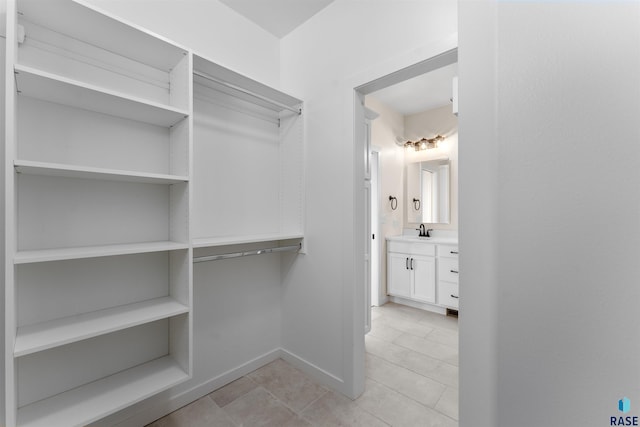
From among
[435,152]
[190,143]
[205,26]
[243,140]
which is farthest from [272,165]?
[435,152]

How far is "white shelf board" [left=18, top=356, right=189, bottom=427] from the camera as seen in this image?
109 cm

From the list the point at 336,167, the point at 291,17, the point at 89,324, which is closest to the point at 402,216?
the point at 336,167

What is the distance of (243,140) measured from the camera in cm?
204

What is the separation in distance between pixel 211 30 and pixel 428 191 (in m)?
3.30

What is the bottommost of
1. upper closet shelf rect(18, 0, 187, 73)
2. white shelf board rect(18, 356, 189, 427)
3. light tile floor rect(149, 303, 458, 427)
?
light tile floor rect(149, 303, 458, 427)

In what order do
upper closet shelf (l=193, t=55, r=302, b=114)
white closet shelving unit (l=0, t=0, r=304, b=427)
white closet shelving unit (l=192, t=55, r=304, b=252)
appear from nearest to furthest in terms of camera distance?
white closet shelving unit (l=0, t=0, r=304, b=427), upper closet shelf (l=193, t=55, r=302, b=114), white closet shelving unit (l=192, t=55, r=304, b=252)

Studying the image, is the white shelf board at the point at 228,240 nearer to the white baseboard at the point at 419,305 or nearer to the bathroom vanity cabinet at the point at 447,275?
the bathroom vanity cabinet at the point at 447,275

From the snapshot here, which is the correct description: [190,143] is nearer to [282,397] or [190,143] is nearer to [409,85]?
[282,397]

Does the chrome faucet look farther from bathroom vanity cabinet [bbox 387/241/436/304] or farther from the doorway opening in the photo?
bathroom vanity cabinet [bbox 387/241/436/304]

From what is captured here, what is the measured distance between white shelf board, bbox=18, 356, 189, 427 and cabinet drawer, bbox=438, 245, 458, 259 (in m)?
2.98

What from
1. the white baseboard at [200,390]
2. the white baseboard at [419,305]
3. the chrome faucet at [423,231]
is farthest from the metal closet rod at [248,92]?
the white baseboard at [419,305]

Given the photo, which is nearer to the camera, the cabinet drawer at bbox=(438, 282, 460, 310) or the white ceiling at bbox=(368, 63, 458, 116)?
the white ceiling at bbox=(368, 63, 458, 116)

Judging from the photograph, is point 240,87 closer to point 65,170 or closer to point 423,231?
Answer: point 65,170

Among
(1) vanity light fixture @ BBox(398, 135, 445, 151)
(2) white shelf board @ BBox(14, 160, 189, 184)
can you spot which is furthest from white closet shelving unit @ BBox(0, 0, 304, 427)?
(1) vanity light fixture @ BBox(398, 135, 445, 151)
